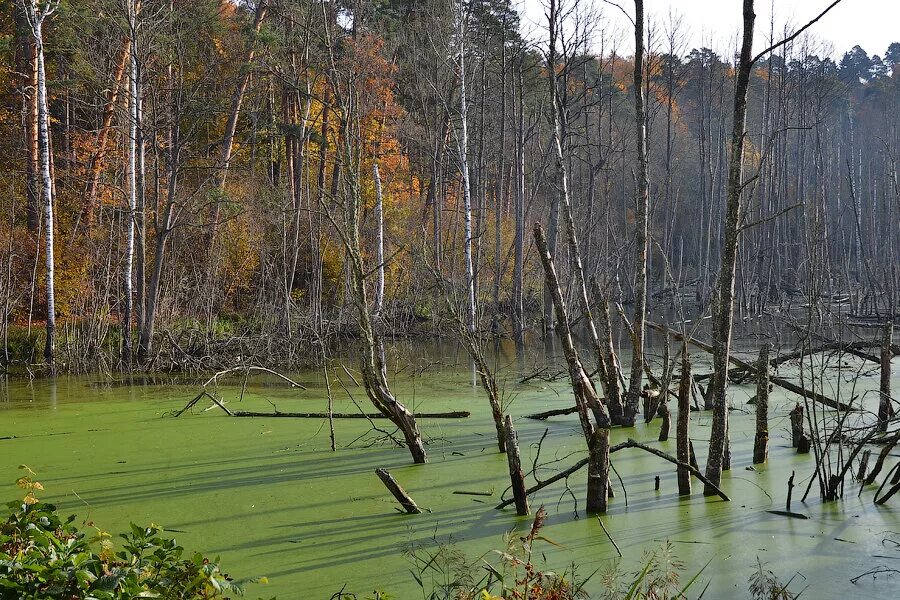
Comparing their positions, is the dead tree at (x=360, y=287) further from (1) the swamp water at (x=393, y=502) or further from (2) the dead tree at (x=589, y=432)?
(2) the dead tree at (x=589, y=432)

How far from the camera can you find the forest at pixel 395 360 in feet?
13.4

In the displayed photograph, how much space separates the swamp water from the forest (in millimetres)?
31

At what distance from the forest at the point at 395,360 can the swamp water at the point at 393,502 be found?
3 cm

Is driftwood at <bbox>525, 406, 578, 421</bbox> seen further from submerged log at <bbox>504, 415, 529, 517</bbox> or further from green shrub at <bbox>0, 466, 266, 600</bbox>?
green shrub at <bbox>0, 466, 266, 600</bbox>

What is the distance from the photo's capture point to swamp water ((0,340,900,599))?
12.3ft

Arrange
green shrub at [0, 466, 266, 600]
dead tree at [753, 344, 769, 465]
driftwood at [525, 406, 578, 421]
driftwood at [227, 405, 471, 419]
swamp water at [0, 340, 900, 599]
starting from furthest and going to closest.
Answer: driftwood at [525, 406, 578, 421] → driftwood at [227, 405, 471, 419] → dead tree at [753, 344, 769, 465] → swamp water at [0, 340, 900, 599] → green shrub at [0, 466, 266, 600]

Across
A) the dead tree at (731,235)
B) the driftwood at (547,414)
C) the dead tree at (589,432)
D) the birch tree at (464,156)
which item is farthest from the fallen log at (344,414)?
the birch tree at (464,156)

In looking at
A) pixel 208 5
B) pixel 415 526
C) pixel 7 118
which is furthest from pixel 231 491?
pixel 7 118

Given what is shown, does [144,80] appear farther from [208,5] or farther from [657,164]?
[657,164]

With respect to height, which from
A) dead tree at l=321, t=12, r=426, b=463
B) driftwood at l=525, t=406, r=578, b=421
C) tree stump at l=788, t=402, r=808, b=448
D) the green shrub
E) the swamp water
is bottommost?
the swamp water

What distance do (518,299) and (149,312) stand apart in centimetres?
745

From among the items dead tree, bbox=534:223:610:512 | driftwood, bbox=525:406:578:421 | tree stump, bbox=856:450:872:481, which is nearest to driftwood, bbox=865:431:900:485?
tree stump, bbox=856:450:872:481

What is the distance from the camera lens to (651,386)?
25.9ft

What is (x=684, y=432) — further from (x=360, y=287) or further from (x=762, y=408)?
(x=360, y=287)
